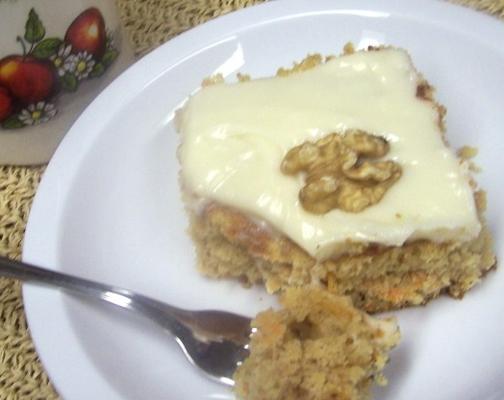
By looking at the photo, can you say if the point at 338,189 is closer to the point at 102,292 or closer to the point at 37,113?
the point at 102,292

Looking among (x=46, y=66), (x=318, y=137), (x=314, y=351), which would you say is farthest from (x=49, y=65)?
(x=314, y=351)

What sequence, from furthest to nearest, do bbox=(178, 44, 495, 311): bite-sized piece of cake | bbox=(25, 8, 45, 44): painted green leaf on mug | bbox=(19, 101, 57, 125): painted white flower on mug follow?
bbox=(19, 101, 57, 125): painted white flower on mug → bbox=(25, 8, 45, 44): painted green leaf on mug → bbox=(178, 44, 495, 311): bite-sized piece of cake

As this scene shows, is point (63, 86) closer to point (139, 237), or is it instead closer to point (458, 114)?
point (139, 237)

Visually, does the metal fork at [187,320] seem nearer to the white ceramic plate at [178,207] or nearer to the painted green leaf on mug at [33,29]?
the white ceramic plate at [178,207]

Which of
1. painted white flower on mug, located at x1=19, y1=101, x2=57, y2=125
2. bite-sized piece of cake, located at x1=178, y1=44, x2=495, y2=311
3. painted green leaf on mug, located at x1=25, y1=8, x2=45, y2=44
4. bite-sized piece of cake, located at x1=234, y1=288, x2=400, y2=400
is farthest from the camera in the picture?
painted white flower on mug, located at x1=19, y1=101, x2=57, y2=125

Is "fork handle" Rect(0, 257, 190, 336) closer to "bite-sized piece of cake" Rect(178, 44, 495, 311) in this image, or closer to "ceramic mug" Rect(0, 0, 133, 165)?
"bite-sized piece of cake" Rect(178, 44, 495, 311)

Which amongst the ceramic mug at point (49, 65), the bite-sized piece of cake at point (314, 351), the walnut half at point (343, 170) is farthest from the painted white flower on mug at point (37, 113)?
the bite-sized piece of cake at point (314, 351)

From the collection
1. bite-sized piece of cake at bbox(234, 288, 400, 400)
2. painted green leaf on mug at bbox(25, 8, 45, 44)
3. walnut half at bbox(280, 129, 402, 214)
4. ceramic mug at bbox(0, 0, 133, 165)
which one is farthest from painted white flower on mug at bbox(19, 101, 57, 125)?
bite-sized piece of cake at bbox(234, 288, 400, 400)
